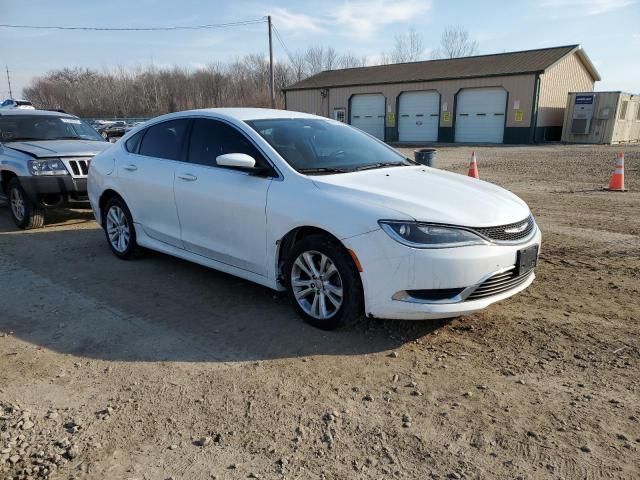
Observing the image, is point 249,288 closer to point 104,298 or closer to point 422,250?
point 104,298

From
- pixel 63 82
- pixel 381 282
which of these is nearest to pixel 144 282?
pixel 381 282

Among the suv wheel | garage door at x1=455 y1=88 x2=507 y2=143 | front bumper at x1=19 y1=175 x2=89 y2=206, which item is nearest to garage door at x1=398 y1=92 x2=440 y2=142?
garage door at x1=455 y1=88 x2=507 y2=143

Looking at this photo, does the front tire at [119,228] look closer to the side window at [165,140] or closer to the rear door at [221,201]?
the side window at [165,140]

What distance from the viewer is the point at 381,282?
141 inches

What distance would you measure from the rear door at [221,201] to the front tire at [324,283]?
0.36m

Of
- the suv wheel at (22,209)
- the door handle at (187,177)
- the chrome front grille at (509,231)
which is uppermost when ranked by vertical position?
the door handle at (187,177)

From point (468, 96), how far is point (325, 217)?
2890cm

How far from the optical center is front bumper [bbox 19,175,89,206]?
23.8ft

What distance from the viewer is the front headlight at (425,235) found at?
3475 mm

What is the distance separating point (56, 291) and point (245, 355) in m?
2.51

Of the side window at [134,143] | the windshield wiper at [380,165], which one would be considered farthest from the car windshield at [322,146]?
the side window at [134,143]

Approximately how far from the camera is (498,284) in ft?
12.3

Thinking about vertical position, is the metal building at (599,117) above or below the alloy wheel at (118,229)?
above

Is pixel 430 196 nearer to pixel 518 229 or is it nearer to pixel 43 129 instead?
pixel 518 229
